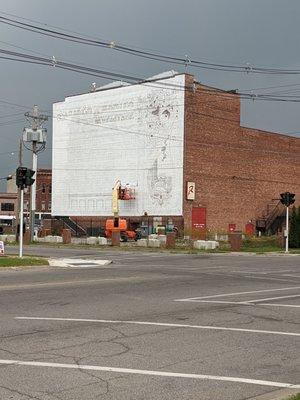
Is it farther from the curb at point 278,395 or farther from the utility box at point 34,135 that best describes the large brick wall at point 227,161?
the curb at point 278,395

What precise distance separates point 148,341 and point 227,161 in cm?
5441

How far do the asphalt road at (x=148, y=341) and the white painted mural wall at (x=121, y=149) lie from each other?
4070 cm

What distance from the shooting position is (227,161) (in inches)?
2474

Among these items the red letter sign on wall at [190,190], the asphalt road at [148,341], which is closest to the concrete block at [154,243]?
the red letter sign on wall at [190,190]

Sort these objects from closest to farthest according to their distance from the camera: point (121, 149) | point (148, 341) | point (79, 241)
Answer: point (148, 341) → point (79, 241) → point (121, 149)

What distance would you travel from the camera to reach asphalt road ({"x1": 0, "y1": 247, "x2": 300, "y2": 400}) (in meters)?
6.79

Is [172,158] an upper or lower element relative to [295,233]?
upper

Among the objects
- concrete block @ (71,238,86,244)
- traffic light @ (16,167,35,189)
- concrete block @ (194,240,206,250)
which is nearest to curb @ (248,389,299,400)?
traffic light @ (16,167,35,189)

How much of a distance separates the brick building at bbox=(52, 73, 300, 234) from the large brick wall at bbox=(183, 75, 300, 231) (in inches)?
3.8

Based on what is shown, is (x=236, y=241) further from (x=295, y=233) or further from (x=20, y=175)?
A: (x=20, y=175)

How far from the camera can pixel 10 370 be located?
7.41m

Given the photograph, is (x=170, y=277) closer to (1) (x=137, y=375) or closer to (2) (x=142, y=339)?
(2) (x=142, y=339)

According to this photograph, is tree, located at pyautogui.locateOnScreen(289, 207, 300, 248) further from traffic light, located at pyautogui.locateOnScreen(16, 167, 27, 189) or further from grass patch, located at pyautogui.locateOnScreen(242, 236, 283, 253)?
traffic light, located at pyautogui.locateOnScreen(16, 167, 27, 189)

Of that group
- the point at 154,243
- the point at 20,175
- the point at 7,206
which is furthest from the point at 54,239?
the point at 7,206
